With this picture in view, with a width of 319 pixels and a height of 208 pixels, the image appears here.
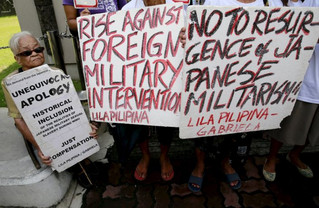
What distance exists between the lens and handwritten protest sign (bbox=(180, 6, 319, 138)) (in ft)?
4.60

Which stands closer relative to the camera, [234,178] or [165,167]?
[234,178]

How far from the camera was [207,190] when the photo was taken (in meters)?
2.27

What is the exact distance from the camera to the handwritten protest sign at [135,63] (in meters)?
1.50

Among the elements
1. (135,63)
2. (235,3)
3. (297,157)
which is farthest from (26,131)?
(297,157)

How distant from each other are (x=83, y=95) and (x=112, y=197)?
1823 mm

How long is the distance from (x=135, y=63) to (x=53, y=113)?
0.79m

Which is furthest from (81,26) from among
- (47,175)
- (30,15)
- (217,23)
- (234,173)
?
(30,15)

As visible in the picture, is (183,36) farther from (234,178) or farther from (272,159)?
(272,159)

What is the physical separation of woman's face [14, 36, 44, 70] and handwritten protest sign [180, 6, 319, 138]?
3.87 feet

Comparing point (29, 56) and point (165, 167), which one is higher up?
point (29, 56)

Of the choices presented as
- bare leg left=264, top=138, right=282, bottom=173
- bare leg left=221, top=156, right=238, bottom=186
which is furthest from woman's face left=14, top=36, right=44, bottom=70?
bare leg left=264, top=138, right=282, bottom=173

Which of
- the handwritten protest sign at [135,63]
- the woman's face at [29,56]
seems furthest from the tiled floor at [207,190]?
the woman's face at [29,56]

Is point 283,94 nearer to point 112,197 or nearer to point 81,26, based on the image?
point 81,26

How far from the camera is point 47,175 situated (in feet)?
6.53
